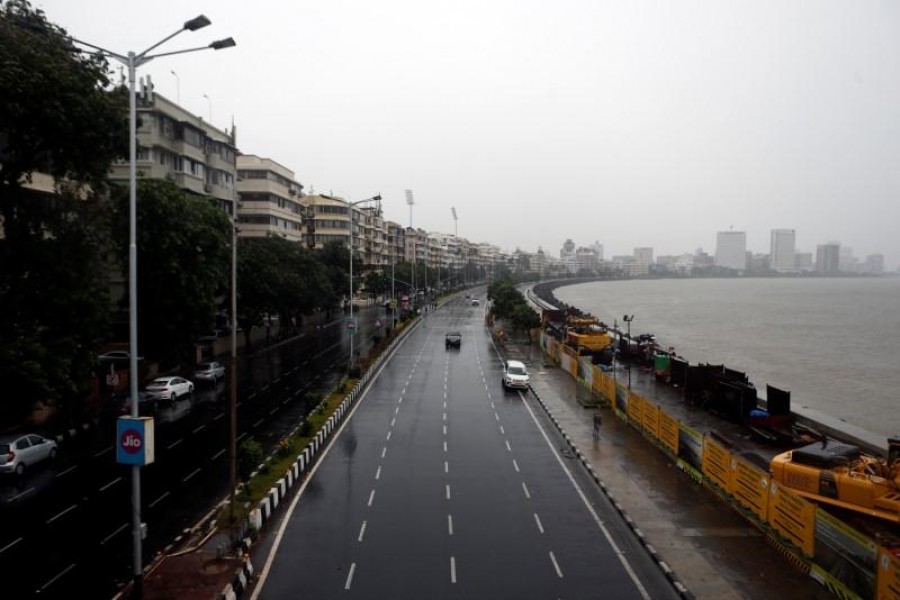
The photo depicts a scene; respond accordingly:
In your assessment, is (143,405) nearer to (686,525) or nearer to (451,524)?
(451,524)

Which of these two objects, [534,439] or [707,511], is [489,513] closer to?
[707,511]

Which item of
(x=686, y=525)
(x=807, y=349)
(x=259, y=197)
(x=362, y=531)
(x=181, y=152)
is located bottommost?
(x=807, y=349)

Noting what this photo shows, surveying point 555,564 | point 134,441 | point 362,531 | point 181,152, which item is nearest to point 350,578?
point 362,531

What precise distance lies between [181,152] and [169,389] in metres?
21.3

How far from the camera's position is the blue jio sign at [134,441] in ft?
43.5

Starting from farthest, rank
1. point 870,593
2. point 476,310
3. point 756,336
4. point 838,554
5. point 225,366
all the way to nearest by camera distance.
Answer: point 476,310 → point 756,336 → point 225,366 → point 838,554 → point 870,593

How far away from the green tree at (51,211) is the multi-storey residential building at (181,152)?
677 inches

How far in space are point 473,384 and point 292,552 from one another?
84.8 feet

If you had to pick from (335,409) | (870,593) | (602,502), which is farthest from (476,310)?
(870,593)

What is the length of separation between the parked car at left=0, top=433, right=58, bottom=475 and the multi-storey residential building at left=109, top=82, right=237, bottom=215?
71.4 feet

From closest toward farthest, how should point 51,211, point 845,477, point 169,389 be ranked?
point 845,477
point 51,211
point 169,389

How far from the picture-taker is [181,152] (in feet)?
157

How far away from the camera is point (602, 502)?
63.5ft

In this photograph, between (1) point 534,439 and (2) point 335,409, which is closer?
(1) point 534,439
